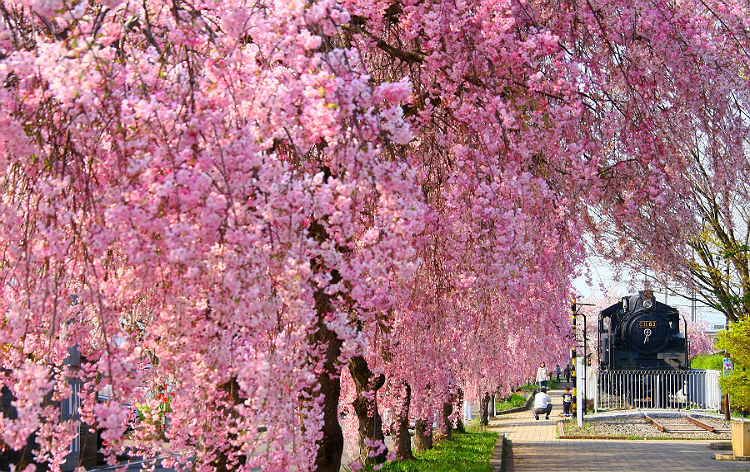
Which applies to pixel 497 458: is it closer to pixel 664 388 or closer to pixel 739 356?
pixel 739 356

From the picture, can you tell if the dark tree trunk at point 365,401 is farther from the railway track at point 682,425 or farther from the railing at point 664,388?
the railing at point 664,388

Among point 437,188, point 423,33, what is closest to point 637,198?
point 437,188

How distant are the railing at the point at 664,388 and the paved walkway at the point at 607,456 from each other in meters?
3.66

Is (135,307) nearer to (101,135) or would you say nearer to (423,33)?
(101,135)

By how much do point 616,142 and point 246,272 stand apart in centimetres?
563

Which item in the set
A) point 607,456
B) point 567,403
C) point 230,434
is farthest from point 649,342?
point 230,434

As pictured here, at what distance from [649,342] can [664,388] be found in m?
1.64

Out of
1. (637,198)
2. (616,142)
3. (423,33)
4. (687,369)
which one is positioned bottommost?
(687,369)

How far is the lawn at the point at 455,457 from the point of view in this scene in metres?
13.9

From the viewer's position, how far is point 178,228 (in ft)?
11.9

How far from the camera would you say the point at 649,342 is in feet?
98.9

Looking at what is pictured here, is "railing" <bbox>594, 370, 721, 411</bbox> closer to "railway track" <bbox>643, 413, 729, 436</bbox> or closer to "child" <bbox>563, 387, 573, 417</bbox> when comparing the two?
"railway track" <bbox>643, 413, 729, 436</bbox>

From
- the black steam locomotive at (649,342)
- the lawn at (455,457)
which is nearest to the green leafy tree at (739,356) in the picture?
the lawn at (455,457)

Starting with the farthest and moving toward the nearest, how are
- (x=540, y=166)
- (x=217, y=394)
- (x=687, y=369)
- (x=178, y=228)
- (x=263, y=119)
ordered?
(x=687, y=369) < (x=540, y=166) < (x=217, y=394) < (x=263, y=119) < (x=178, y=228)
